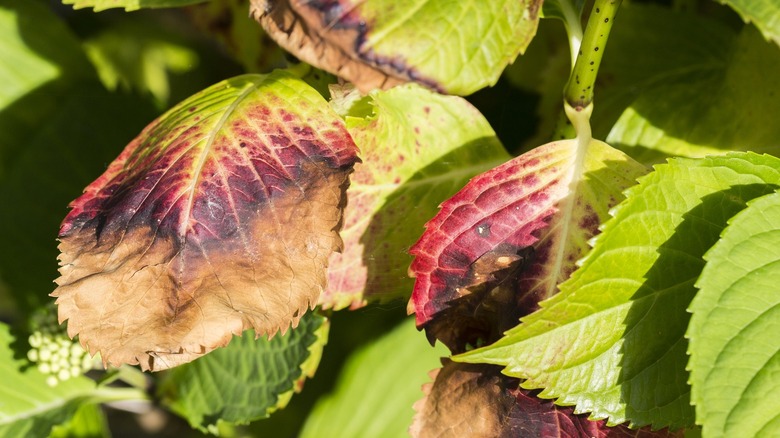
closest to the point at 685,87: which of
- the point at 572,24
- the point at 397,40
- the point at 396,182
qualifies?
the point at 572,24

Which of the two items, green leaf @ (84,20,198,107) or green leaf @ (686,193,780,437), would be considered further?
green leaf @ (84,20,198,107)

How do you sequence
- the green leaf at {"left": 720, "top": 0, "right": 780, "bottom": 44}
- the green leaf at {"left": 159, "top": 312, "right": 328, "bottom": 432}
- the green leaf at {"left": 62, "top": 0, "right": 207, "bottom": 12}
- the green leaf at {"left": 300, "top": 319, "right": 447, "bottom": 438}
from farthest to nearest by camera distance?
the green leaf at {"left": 300, "top": 319, "right": 447, "bottom": 438}
the green leaf at {"left": 159, "top": 312, "right": 328, "bottom": 432}
the green leaf at {"left": 62, "top": 0, "right": 207, "bottom": 12}
the green leaf at {"left": 720, "top": 0, "right": 780, "bottom": 44}

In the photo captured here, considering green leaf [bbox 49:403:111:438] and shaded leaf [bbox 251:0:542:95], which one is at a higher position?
shaded leaf [bbox 251:0:542:95]

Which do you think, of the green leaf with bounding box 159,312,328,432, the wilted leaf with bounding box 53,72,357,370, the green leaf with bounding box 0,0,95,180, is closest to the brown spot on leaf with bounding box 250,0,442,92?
the wilted leaf with bounding box 53,72,357,370

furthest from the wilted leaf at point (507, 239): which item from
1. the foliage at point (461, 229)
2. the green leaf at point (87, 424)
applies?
the green leaf at point (87, 424)

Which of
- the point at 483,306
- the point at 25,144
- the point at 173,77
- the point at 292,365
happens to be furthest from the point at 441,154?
the point at 173,77

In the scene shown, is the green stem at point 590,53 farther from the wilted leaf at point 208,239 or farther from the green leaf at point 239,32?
the green leaf at point 239,32

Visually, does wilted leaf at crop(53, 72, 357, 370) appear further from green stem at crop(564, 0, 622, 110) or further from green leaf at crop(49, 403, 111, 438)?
green leaf at crop(49, 403, 111, 438)
